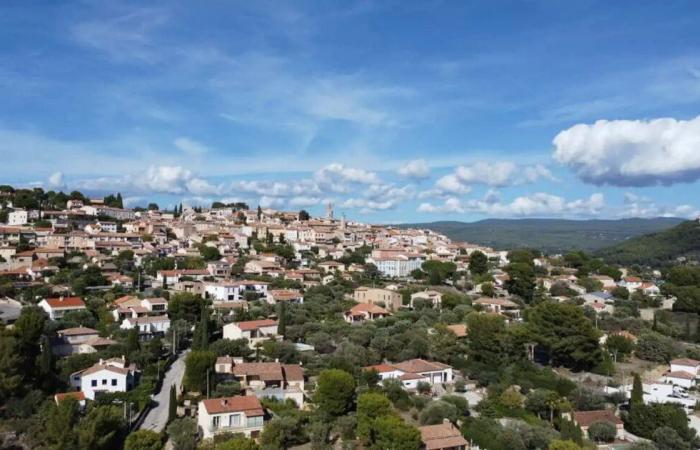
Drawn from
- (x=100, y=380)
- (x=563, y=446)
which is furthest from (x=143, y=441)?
(x=563, y=446)

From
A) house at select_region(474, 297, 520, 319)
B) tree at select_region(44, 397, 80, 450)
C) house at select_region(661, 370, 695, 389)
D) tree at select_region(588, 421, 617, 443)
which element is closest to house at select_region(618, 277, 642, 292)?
house at select_region(474, 297, 520, 319)

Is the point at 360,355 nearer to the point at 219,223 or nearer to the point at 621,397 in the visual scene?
the point at 621,397

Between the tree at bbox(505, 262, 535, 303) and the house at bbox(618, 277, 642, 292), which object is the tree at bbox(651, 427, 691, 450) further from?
the house at bbox(618, 277, 642, 292)

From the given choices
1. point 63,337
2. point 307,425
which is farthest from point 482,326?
point 63,337

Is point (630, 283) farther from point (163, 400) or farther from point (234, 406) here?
point (163, 400)

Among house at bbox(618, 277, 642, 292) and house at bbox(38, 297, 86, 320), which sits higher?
house at bbox(38, 297, 86, 320)

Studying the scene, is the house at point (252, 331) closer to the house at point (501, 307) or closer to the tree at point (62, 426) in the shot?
the tree at point (62, 426)
